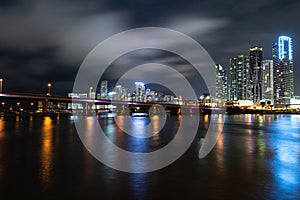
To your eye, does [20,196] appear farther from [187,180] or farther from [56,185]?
[187,180]

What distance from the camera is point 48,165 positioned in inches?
502

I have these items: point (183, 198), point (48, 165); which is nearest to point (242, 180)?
point (183, 198)

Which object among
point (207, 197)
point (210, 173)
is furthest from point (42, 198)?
point (210, 173)

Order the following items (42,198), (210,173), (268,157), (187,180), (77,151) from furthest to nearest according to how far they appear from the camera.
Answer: (77,151) < (268,157) < (210,173) < (187,180) < (42,198)

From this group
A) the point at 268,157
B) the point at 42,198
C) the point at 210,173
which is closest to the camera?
the point at 42,198

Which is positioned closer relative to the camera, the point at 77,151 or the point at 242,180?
the point at 242,180

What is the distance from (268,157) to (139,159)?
25.2 ft

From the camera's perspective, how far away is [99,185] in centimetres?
956

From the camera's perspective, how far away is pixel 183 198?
8234 millimetres

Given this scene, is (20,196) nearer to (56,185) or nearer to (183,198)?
(56,185)

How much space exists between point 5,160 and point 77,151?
171 inches

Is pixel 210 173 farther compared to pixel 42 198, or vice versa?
pixel 210 173

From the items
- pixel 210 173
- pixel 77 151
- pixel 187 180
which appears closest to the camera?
pixel 187 180

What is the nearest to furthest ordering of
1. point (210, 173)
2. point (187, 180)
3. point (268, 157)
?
1. point (187, 180)
2. point (210, 173)
3. point (268, 157)
